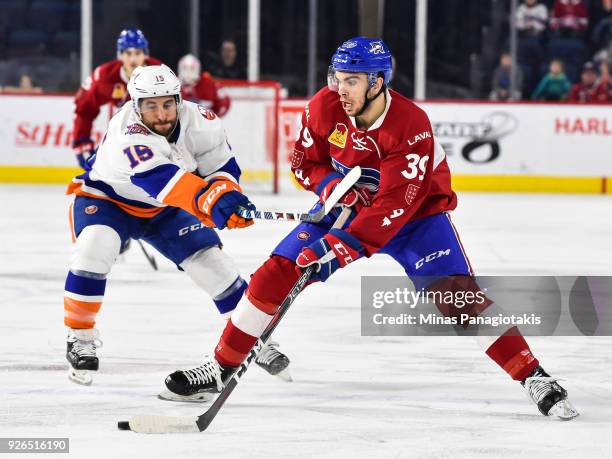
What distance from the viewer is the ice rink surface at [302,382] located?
9.45 feet

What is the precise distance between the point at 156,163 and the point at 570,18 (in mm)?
7985

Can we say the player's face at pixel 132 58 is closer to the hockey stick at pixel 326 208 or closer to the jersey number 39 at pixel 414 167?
the hockey stick at pixel 326 208

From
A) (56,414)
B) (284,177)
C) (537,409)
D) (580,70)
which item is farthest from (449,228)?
(580,70)

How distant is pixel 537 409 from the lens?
323cm

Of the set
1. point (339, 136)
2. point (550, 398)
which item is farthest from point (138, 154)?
point (550, 398)

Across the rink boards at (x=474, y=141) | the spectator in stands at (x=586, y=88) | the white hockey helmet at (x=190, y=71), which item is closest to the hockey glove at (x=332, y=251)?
the white hockey helmet at (x=190, y=71)

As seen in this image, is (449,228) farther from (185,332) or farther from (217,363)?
(185,332)

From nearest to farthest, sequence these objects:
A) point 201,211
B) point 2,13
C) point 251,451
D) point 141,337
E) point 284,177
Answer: point 251,451
point 201,211
point 141,337
point 284,177
point 2,13

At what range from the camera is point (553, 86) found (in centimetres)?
1041

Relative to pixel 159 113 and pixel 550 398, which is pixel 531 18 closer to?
pixel 159 113

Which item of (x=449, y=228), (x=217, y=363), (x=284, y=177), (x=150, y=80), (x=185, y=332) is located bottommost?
(x=284, y=177)

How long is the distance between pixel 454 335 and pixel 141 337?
3.47 ft

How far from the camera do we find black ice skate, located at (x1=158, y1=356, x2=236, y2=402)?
3266 mm

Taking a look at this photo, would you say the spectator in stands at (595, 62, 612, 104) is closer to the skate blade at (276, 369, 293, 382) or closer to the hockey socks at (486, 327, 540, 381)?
the skate blade at (276, 369, 293, 382)
